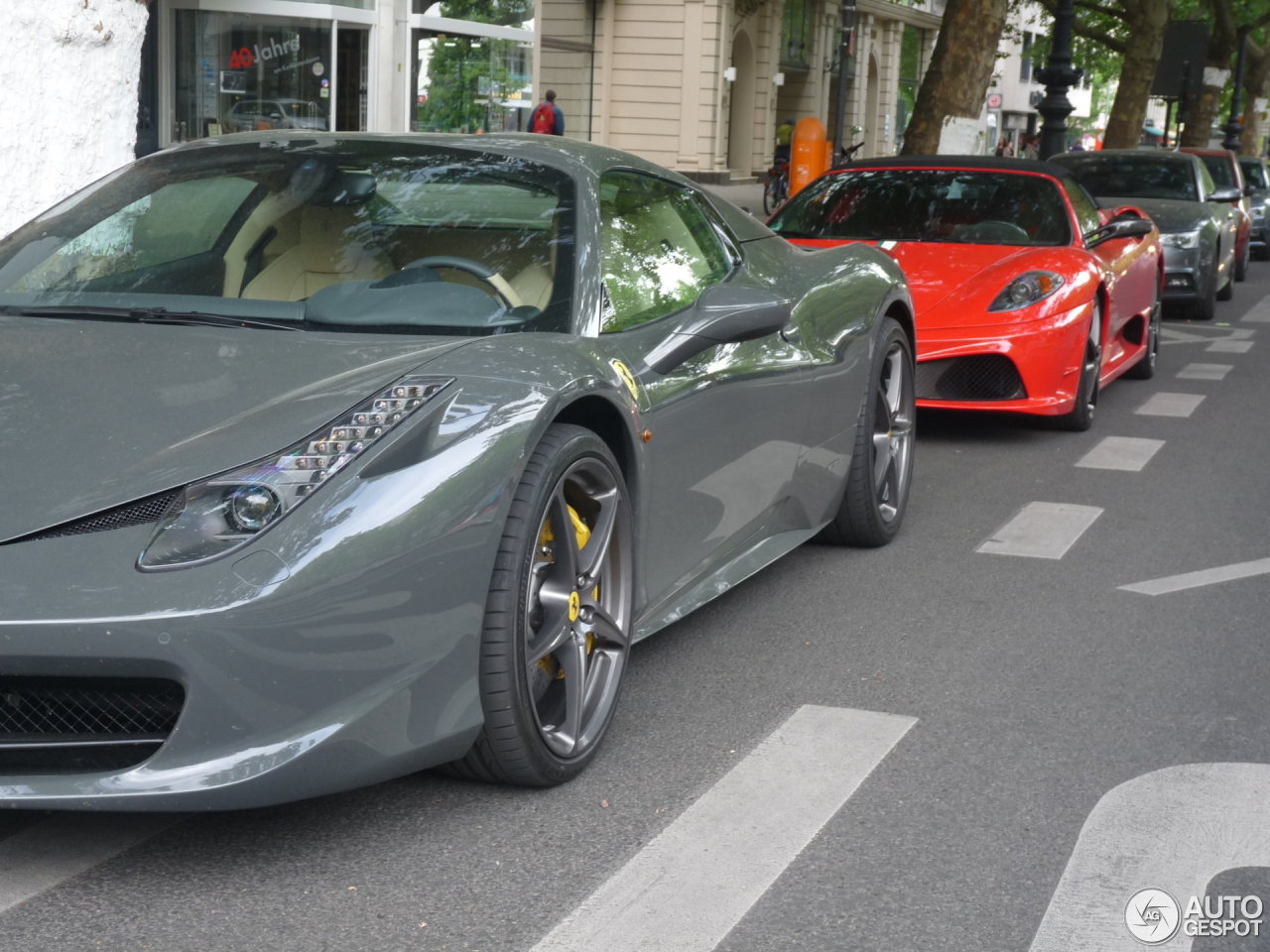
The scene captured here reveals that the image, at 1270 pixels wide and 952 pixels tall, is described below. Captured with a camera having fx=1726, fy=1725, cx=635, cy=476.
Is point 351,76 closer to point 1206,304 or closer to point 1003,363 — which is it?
point 1206,304

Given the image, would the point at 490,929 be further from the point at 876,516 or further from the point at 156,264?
the point at 876,516

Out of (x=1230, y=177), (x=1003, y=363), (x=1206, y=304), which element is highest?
(x=1230, y=177)

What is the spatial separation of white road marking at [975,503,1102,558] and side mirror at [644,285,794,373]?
2.05 m

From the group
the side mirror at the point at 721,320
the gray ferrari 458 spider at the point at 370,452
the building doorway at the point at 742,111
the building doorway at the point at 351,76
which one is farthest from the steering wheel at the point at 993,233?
the building doorway at the point at 742,111

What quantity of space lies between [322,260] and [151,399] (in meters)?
0.94

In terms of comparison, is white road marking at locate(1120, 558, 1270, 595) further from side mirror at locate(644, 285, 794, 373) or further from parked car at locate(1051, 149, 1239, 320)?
parked car at locate(1051, 149, 1239, 320)

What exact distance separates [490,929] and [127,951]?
0.57 m

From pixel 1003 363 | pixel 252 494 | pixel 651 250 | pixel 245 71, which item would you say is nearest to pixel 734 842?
pixel 252 494

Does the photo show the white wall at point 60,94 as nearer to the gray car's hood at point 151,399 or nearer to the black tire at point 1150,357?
the gray car's hood at point 151,399

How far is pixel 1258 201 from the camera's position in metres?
25.7

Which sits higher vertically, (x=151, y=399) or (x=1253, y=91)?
(x=1253, y=91)

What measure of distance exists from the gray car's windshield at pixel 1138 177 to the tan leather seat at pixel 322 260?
12.4 m

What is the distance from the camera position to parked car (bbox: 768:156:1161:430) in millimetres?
7965

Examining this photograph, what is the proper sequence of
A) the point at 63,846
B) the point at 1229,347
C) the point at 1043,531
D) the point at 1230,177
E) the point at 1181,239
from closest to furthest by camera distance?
the point at 63,846
the point at 1043,531
the point at 1229,347
the point at 1181,239
the point at 1230,177
